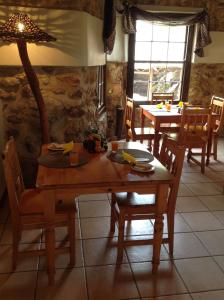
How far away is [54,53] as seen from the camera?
287 centimetres

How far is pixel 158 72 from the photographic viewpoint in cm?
536

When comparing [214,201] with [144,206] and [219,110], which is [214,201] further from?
[219,110]

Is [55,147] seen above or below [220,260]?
above

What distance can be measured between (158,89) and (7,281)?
4.46 metres

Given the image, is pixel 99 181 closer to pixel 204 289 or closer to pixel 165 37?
pixel 204 289

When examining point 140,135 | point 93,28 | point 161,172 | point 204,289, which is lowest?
point 204,289

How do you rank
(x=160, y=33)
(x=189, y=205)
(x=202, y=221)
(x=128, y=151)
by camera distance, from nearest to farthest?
(x=128, y=151), (x=202, y=221), (x=189, y=205), (x=160, y=33)

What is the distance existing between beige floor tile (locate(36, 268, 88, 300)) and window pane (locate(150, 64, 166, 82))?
422cm

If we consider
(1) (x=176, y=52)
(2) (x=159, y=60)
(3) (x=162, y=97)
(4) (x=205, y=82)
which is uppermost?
(1) (x=176, y=52)

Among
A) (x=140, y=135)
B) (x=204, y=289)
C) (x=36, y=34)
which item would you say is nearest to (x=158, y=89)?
(x=140, y=135)


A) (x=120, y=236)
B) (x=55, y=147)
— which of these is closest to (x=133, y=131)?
(x=55, y=147)

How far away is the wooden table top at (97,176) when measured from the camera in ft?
5.71

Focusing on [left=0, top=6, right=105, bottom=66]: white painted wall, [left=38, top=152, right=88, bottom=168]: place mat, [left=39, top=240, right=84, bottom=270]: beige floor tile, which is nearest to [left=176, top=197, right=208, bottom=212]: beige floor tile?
[left=39, top=240, right=84, bottom=270]: beige floor tile

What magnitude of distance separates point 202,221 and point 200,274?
74 cm
